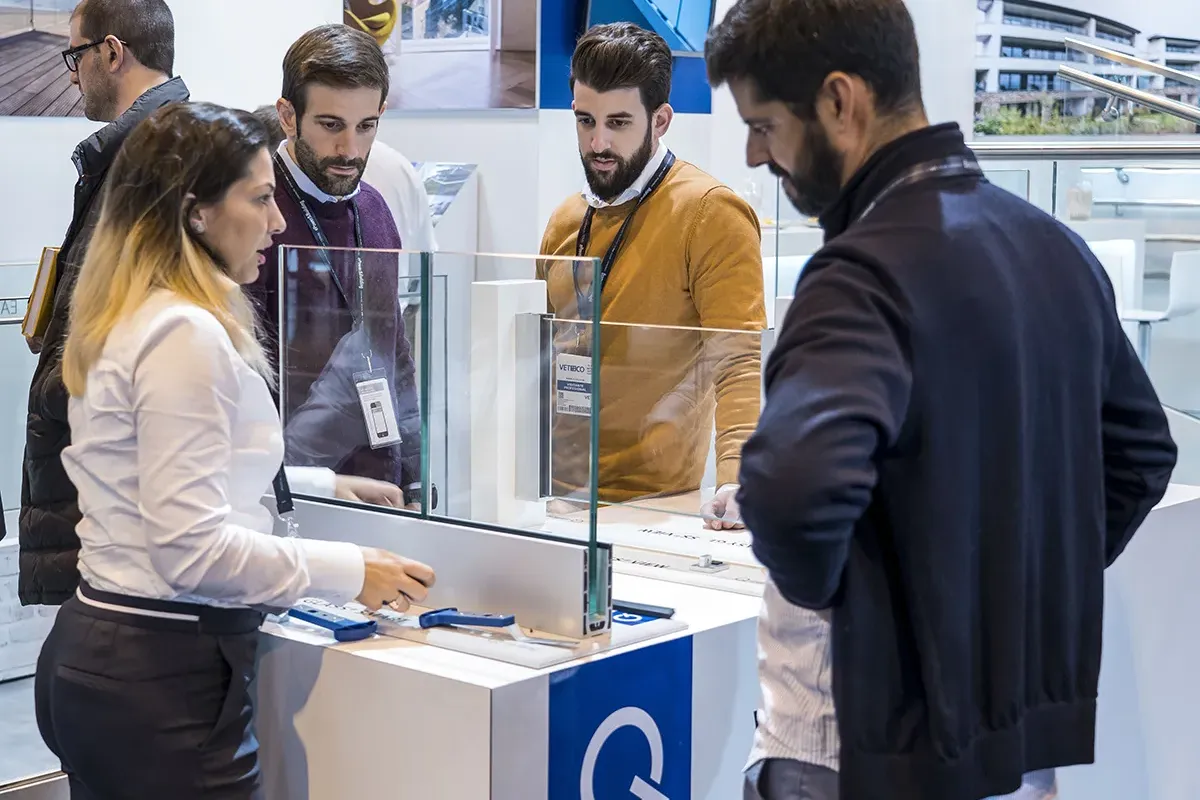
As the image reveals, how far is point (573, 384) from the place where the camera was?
1.88m

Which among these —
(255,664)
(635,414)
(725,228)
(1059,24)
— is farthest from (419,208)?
(1059,24)

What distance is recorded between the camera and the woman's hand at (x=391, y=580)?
1.81 metres

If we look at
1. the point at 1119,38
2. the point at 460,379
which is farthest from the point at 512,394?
the point at 1119,38

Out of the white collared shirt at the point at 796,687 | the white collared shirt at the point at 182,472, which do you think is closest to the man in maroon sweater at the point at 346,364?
the white collared shirt at the point at 182,472

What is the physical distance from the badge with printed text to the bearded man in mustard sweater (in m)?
0.40

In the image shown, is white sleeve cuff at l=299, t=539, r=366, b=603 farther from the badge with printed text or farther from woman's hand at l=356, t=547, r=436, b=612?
the badge with printed text

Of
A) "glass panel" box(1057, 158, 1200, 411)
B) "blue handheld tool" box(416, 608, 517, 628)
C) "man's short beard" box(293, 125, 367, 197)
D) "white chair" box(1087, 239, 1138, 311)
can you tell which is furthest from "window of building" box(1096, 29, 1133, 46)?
"blue handheld tool" box(416, 608, 517, 628)

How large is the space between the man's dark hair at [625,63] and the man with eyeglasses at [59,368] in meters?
0.80

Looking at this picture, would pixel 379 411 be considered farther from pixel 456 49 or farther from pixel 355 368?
pixel 456 49

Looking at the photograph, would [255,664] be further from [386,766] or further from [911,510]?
[911,510]

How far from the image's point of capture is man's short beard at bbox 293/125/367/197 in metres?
2.74

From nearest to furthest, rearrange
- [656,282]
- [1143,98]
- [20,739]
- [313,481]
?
[313,481]
[656,282]
[20,739]
[1143,98]

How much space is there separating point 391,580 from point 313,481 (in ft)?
1.12

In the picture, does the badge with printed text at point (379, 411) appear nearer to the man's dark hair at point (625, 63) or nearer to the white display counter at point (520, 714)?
the white display counter at point (520, 714)
